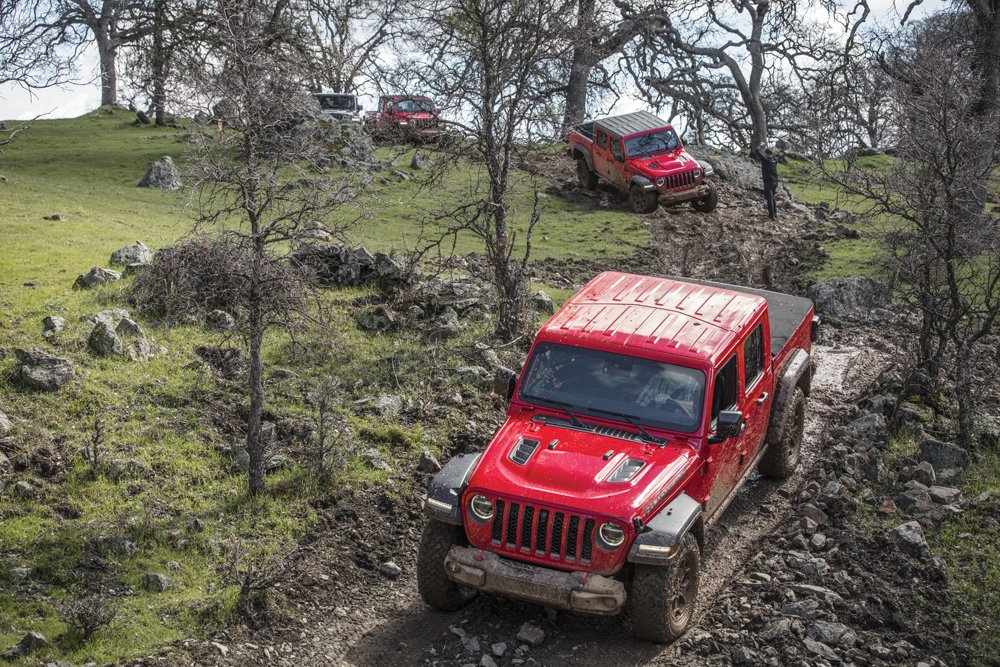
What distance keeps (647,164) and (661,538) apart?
15.8 metres

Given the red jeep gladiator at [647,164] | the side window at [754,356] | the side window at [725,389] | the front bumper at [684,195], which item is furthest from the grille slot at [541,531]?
the front bumper at [684,195]

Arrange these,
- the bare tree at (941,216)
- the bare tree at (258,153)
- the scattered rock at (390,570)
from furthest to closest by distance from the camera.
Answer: the bare tree at (941,216), the scattered rock at (390,570), the bare tree at (258,153)

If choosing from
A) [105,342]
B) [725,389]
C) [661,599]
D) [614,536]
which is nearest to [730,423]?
[725,389]

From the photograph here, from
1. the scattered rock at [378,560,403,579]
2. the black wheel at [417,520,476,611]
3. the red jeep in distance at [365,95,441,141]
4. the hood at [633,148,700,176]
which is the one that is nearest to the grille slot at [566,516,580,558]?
the black wheel at [417,520,476,611]

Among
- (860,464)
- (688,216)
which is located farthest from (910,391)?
(688,216)

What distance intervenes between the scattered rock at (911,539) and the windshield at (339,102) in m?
23.3

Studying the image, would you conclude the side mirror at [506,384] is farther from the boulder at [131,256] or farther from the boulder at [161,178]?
the boulder at [161,178]

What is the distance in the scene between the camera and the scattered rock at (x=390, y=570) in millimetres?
8188

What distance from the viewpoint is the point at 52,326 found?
1130cm

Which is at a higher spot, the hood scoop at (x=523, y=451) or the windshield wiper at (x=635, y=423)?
the windshield wiper at (x=635, y=423)

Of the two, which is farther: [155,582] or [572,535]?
[155,582]

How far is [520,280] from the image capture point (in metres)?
13.4

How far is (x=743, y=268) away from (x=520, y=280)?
5.91 metres

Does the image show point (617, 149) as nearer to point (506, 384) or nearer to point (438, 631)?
point (506, 384)
